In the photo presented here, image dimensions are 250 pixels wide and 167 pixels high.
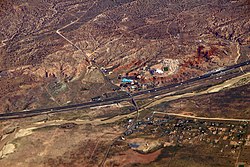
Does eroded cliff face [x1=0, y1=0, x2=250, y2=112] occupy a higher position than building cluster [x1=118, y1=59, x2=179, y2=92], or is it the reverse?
eroded cliff face [x1=0, y1=0, x2=250, y2=112]

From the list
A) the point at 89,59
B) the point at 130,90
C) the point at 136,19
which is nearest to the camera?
the point at 130,90

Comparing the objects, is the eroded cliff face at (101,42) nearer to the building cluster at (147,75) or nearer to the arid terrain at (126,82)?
the arid terrain at (126,82)

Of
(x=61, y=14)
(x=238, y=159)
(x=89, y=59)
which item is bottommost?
(x=238, y=159)

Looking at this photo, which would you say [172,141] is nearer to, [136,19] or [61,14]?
[136,19]

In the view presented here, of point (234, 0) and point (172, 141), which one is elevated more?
point (234, 0)

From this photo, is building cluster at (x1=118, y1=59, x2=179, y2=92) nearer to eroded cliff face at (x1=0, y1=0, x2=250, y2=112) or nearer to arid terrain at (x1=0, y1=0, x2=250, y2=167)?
arid terrain at (x1=0, y1=0, x2=250, y2=167)

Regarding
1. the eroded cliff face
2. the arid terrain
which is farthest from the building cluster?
the eroded cliff face

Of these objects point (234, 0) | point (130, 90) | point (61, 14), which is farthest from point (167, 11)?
point (130, 90)
